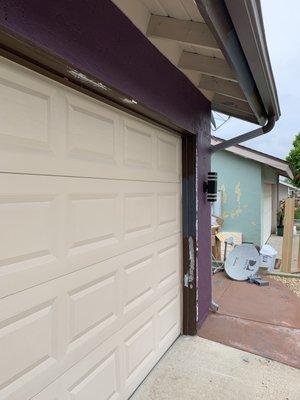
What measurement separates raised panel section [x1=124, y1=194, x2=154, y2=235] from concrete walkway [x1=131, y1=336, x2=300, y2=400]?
1409 millimetres

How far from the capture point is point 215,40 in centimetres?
237

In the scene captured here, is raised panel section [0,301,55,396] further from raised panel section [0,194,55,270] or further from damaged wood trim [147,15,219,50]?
damaged wood trim [147,15,219,50]

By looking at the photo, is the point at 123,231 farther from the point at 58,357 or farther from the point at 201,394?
the point at 201,394

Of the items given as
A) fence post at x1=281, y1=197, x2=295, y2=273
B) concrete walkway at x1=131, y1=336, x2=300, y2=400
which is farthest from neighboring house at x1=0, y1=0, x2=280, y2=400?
fence post at x1=281, y1=197, x2=295, y2=273

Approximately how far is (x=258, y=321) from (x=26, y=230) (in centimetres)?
374

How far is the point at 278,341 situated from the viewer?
3.83 meters

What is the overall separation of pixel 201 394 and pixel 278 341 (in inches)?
56.5

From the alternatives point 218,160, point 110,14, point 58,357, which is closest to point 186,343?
point 58,357

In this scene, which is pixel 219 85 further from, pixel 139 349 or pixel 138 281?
pixel 139 349

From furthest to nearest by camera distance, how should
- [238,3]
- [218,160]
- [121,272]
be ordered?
[218,160]
[121,272]
[238,3]

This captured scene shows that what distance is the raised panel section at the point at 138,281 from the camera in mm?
2715

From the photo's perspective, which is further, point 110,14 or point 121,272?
point 121,272

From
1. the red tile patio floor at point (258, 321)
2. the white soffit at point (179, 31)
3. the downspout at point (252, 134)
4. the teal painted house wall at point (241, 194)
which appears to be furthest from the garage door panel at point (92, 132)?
the teal painted house wall at point (241, 194)

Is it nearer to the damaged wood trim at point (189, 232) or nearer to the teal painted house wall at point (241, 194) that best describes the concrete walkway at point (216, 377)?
the damaged wood trim at point (189, 232)
